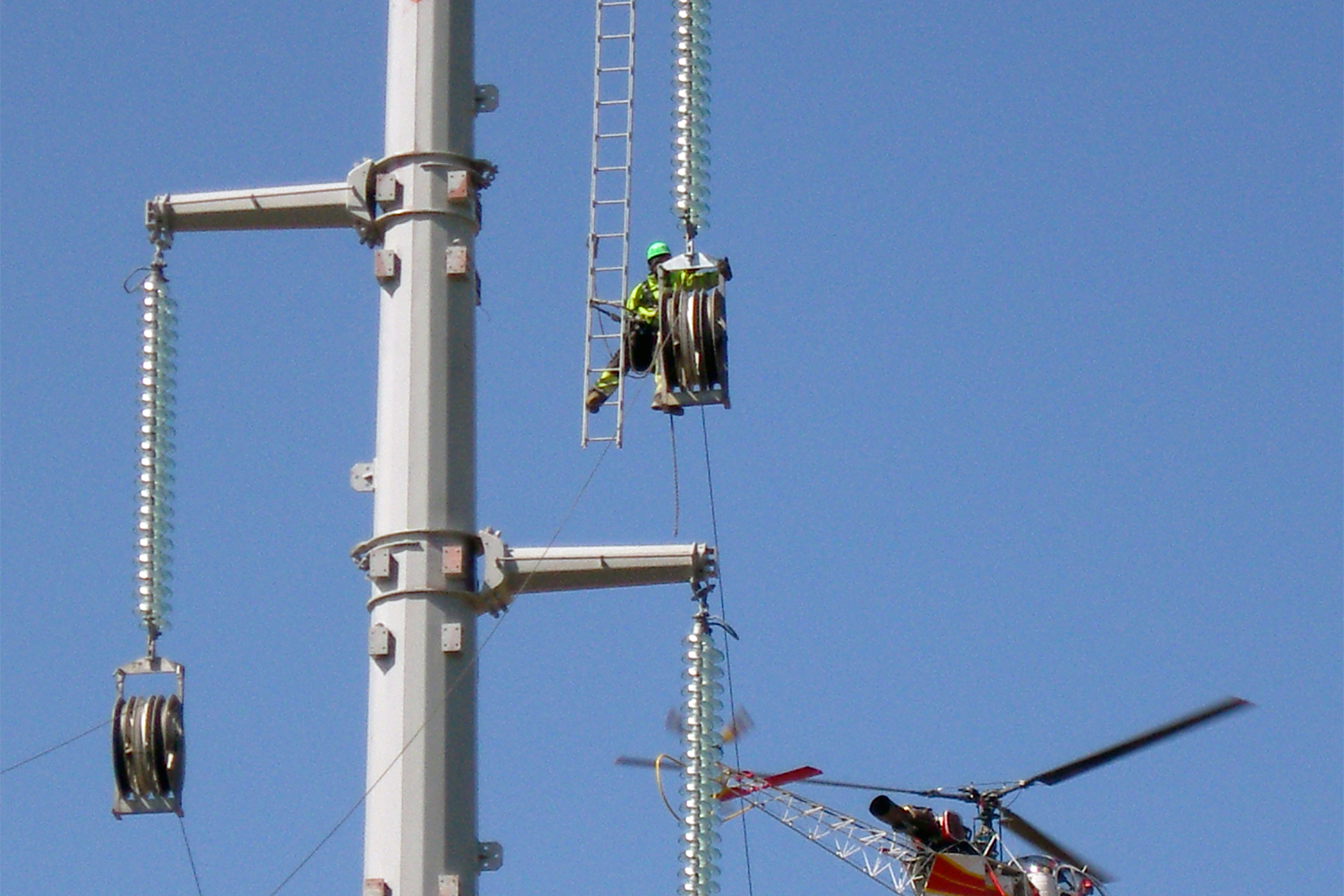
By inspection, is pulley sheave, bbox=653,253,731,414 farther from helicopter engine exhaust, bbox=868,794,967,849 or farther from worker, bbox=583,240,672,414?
helicopter engine exhaust, bbox=868,794,967,849

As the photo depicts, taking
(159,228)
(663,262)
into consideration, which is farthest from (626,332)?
(159,228)

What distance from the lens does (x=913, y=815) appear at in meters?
47.8

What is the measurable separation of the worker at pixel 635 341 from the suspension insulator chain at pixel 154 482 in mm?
3201

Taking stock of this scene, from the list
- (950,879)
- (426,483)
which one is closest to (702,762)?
(426,483)

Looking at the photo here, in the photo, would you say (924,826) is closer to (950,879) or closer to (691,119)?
(950,879)

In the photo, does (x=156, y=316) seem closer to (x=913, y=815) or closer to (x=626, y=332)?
(x=626, y=332)

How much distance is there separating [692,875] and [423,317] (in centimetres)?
480

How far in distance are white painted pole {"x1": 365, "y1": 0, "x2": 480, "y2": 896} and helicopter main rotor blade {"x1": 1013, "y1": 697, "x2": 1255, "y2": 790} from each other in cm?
2552

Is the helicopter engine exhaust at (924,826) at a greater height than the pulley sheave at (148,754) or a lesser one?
greater

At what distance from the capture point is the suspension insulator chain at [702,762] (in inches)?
779

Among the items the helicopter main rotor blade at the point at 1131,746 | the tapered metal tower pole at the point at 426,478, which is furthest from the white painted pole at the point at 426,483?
the helicopter main rotor blade at the point at 1131,746

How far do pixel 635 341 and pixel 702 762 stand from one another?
423 cm

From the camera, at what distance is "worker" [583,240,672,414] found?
22.8 m

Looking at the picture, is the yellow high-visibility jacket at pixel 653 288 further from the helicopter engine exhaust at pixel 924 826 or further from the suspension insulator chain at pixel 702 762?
the helicopter engine exhaust at pixel 924 826
